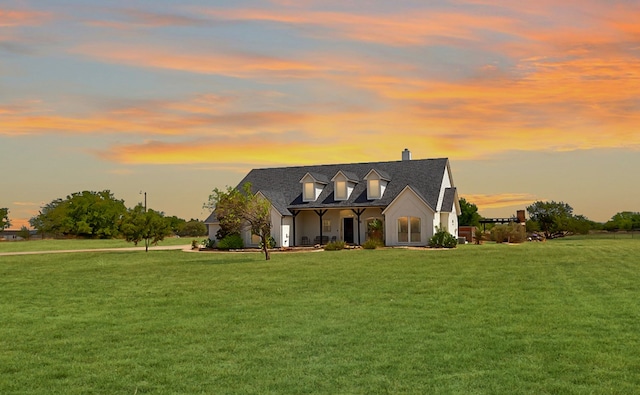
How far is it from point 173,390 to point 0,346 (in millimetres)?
4930

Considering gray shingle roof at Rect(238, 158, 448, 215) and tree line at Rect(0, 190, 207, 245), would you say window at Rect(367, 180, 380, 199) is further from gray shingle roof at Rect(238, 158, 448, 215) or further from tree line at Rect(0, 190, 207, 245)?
tree line at Rect(0, 190, 207, 245)

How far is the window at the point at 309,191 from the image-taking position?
166 ft

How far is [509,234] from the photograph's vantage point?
51.3 metres

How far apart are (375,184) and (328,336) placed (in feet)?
126

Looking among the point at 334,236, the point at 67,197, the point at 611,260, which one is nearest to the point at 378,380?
the point at 611,260

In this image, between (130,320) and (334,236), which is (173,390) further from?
(334,236)

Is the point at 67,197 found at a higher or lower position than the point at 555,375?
higher

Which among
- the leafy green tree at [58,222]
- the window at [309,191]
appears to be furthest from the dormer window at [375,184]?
the leafy green tree at [58,222]

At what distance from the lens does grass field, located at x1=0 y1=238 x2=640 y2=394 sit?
842cm

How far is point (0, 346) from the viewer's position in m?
11.2

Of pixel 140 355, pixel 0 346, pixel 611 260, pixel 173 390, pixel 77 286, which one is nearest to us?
pixel 173 390

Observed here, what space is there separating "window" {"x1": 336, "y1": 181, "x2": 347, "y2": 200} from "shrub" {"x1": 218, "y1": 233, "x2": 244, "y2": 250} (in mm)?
8573

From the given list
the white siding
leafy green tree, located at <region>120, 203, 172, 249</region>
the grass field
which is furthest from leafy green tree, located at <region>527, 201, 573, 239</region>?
the grass field

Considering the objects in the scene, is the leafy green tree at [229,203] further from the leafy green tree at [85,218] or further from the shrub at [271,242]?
the leafy green tree at [85,218]
